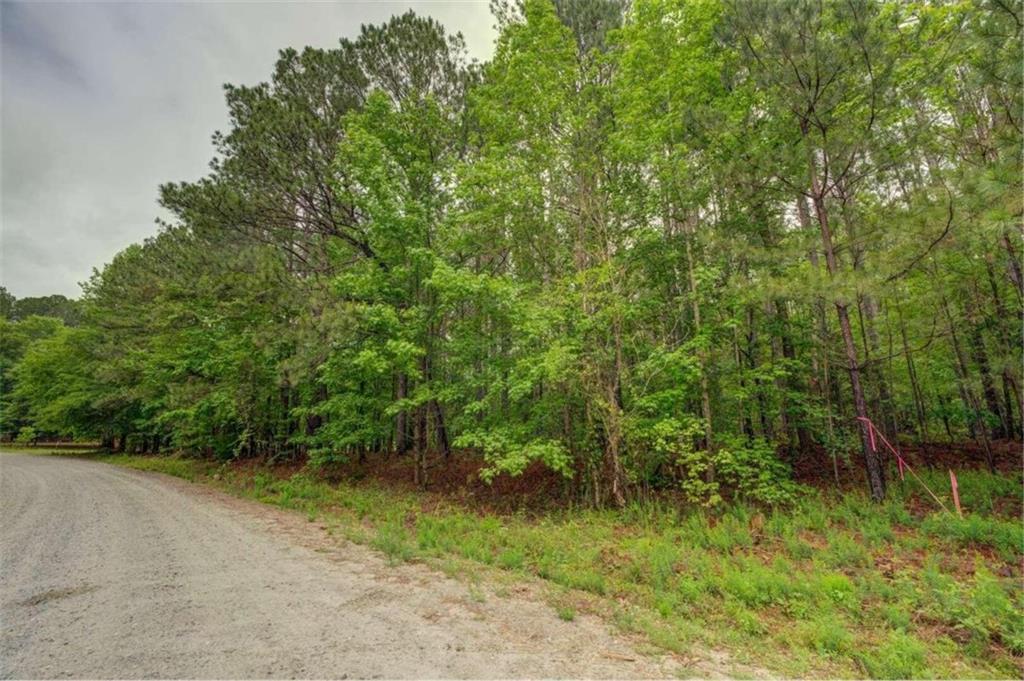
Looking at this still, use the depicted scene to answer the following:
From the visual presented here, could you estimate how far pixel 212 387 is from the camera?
1444 centimetres

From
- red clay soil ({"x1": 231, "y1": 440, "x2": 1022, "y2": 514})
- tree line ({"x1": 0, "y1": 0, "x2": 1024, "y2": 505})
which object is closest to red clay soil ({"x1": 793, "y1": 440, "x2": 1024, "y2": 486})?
red clay soil ({"x1": 231, "y1": 440, "x2": 1022, "y2": 514})

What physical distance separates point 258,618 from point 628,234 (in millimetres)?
8812

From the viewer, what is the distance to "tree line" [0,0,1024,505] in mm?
7105

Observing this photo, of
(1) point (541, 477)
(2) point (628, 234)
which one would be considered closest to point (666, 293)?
(2) point (628, 234)

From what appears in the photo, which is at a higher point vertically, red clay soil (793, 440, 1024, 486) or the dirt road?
red clay soil (793, 440, 1024, 486)

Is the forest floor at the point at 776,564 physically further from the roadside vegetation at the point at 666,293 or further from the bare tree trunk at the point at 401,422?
the bare tree trunk at the point at 401,422

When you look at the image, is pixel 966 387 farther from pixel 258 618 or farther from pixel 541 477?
pixel 258 618

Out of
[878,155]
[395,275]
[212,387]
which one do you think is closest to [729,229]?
[878,155]

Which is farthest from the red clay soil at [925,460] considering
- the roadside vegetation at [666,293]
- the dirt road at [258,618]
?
the dirt road at [258,618]

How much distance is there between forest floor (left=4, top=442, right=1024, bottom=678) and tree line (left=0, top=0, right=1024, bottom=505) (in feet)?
2.72

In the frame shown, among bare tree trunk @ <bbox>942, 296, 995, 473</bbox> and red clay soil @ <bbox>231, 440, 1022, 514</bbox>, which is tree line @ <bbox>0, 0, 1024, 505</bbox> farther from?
red clay soil @ <bbox>231, 440, 1022, 514</bbox>

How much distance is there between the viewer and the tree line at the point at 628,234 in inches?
280

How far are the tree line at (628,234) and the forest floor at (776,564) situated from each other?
829 millimetres

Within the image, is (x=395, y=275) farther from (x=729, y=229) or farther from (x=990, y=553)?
(x=990, y=553)
